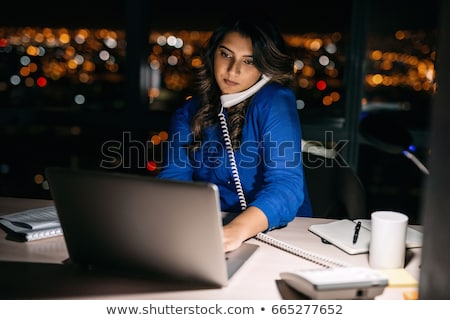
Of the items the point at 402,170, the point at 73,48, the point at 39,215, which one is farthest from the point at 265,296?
the point at 402,170

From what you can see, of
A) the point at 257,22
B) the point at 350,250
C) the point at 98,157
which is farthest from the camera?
the point at 98,157

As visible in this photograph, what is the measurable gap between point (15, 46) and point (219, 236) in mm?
3325

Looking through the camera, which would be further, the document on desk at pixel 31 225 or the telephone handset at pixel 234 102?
the telephone handset at pixel 234 102

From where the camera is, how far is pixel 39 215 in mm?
1609

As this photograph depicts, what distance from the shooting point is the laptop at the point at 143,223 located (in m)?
1.05

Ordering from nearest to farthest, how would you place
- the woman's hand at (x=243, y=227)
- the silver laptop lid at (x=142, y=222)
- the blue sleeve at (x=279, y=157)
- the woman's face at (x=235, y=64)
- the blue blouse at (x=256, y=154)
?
the silver laptop lid at (x=142, y=222)
the woman's hand at (x=243, y=227)
the blue sleeve at (x=279, y=157)
the blue blouse at (x=256, y=154)
the woman's face at (x=235, y=64)

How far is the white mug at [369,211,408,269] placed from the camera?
1253 millimetres

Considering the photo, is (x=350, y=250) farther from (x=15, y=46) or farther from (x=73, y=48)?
(x=15, y=46)

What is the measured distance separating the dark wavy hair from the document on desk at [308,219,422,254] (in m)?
0.52

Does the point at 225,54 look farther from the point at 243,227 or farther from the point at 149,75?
the point at 149,75

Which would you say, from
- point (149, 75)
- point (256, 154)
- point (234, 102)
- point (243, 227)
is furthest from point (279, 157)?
point (149, 75)

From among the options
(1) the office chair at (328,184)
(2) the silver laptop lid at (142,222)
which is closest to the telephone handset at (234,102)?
(1) the office chair at (328,184)

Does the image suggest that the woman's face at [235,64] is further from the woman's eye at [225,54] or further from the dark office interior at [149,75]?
the dark office interior at [149,75]

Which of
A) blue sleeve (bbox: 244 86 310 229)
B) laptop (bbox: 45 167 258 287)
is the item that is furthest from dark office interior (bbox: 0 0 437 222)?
laptop (bbox: 45 167 258 287)
